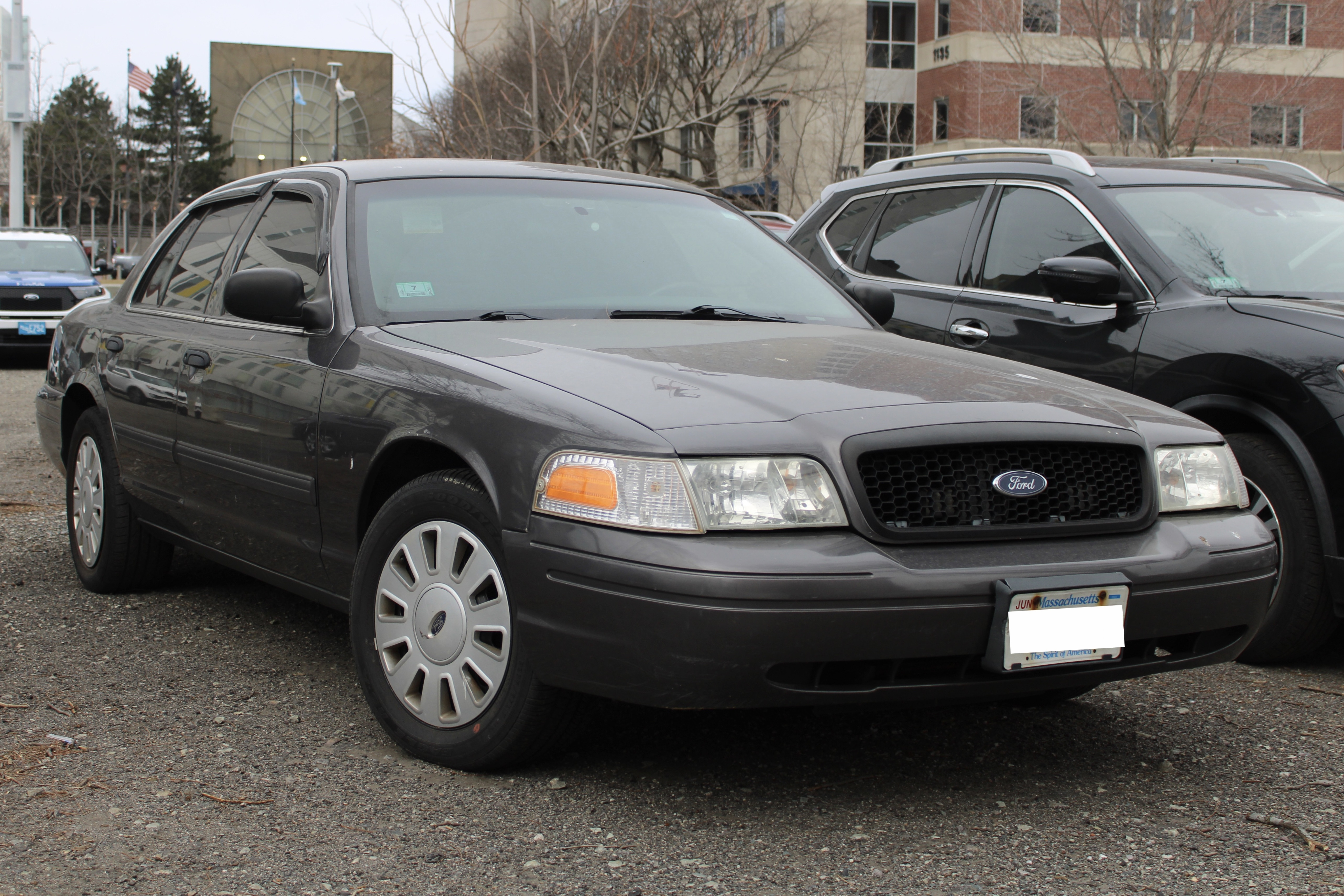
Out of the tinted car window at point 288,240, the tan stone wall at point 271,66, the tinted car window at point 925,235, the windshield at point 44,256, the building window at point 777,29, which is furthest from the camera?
the tan stone wall at point 271,66

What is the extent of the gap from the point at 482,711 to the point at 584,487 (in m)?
0.66

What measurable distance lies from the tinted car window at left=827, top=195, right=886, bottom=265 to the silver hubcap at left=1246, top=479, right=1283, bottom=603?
2484 millimetres

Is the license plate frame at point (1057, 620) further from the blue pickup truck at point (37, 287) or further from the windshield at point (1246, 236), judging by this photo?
the blue pickup truck at point (37, 287)

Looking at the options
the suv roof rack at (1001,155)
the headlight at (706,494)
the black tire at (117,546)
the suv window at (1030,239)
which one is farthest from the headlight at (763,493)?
the suv roof rack at (1001,155)

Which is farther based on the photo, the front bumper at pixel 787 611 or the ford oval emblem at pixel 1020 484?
the ford oval emblem at pixel 1020 484

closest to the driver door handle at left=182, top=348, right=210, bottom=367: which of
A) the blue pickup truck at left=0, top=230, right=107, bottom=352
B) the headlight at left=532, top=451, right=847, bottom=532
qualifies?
the headlight at left=532, top=451, right=847, bottom=532

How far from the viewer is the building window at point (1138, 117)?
65.0 ft

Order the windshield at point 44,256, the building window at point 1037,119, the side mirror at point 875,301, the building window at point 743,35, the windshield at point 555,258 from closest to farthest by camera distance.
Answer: the windshield at point 555,258, the side mirror at point 875,301, the windshield at point 44,256, the building window at point 1037,119, the building window at point 743,35

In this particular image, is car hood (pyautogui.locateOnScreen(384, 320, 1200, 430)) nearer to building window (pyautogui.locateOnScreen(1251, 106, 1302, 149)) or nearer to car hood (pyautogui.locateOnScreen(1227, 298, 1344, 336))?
car hood (pyautogui.locateOnScreen(1227, 298, 1344, 336))

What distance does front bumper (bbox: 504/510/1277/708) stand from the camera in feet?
9.32

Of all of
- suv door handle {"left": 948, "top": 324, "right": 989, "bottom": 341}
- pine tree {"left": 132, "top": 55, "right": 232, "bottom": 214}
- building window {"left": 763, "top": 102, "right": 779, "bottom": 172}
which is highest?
pine tree {"left": 132, "top": 55, "right": 232, "bottom": 214}

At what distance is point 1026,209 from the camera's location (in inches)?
228

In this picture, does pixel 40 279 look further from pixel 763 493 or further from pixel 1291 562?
pixel 763 493

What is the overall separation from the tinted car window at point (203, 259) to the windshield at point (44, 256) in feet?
46.0
